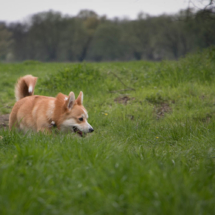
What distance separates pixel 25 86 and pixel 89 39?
153 ft

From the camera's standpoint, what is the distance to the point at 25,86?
5.39 meters

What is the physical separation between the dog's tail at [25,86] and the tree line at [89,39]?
3809 cm

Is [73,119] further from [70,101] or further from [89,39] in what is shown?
[89,39]

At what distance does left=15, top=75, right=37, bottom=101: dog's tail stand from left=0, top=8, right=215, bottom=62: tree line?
38093mm

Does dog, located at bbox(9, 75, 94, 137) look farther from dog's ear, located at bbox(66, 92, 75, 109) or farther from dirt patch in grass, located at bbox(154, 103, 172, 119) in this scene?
dirt patch in grass, located at bbox(154, 103, 172, 119)

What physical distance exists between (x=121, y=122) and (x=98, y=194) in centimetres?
290

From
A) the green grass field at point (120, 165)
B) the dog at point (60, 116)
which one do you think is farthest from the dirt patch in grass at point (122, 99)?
the dog at point (60, 116)

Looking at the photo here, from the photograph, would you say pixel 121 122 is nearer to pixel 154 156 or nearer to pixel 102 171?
pixel 154 156

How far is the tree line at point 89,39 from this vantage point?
142 feet

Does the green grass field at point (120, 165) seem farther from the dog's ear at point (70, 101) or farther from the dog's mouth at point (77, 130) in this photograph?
the dog's ear at point (70, 101)

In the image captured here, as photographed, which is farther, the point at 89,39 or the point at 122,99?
the point at 89,39

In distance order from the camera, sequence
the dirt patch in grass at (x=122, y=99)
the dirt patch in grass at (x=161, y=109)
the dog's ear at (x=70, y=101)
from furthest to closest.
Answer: the dirt patch in grass at (x=122, y=99) → the dirt patch in grass at (x=161, y=109) → the dog's ear at (x=70, y=101)

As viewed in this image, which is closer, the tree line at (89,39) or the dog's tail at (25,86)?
the dog's tail at (25,86)

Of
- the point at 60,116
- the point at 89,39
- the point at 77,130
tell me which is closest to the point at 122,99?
the point at 77,130
